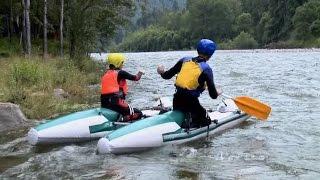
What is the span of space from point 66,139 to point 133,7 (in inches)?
1105

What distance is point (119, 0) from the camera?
34.0 meters

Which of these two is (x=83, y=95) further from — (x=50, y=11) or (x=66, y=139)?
(x=50, y=11)

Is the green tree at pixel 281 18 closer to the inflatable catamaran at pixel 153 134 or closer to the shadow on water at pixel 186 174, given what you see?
the inflatable catamaran at pixel 153 134

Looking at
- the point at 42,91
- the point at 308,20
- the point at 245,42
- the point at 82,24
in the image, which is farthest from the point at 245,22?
the point at 42,91

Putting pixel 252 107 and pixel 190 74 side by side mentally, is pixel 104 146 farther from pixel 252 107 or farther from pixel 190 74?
pixel 252 107

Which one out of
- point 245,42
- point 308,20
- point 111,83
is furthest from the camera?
point 245,42

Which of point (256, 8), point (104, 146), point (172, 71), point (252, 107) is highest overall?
point (256, 8)

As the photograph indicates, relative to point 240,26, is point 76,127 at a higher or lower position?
higher

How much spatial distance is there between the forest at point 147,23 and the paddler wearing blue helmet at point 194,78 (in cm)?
1450

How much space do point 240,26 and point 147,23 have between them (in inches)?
3186

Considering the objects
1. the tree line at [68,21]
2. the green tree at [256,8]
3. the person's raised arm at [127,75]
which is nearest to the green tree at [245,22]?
the green tree at [256,8]

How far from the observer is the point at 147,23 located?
199 m

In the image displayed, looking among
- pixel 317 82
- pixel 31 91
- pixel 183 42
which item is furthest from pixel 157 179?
pixel 183 42

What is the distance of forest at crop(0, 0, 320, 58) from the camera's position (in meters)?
25.6
